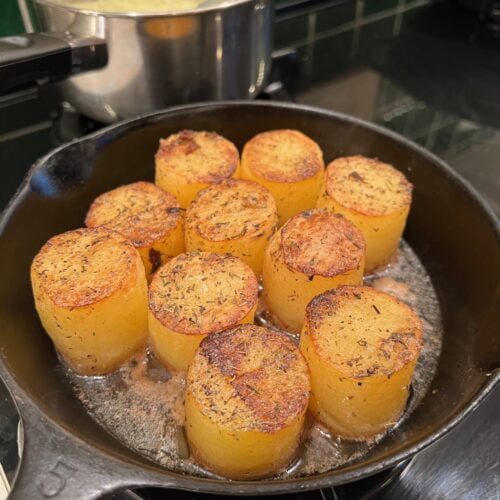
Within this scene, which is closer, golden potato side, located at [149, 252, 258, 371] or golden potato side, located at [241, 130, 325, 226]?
golden potato side, located at [149, 252, 258, 371]

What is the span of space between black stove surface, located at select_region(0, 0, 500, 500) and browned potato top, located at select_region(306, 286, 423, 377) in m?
0.24

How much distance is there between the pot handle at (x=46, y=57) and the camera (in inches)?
42.8

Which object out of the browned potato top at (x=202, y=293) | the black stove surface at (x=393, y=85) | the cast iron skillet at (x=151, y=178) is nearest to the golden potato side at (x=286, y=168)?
the cast iron skillet at (x=151, y=178)

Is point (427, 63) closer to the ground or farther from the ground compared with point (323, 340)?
closer to the ground

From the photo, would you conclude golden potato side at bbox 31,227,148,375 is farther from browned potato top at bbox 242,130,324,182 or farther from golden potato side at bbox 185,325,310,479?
browned potato top at bbox 242,130,324,182

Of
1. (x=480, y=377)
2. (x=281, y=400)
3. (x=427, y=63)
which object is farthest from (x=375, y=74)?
(x=281, y=400)

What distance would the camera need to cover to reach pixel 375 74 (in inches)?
73.6

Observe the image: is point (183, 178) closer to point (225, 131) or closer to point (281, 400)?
point (225, 131)

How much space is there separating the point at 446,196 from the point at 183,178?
0.53 meters

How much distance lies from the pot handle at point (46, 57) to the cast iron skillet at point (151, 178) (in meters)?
0.20

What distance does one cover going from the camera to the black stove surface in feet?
4.82

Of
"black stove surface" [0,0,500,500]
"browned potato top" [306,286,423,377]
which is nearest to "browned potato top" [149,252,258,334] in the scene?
"browned potato top" [306,286,423,377]

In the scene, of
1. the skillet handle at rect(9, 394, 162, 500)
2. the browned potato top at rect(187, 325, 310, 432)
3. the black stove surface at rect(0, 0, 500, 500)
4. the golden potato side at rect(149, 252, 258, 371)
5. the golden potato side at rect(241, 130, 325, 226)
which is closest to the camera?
the skillet handle at rect(9, 394, 162, 500)

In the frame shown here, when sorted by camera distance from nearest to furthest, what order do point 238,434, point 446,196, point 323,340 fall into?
point 238,434, point 323,340, point 446,196
